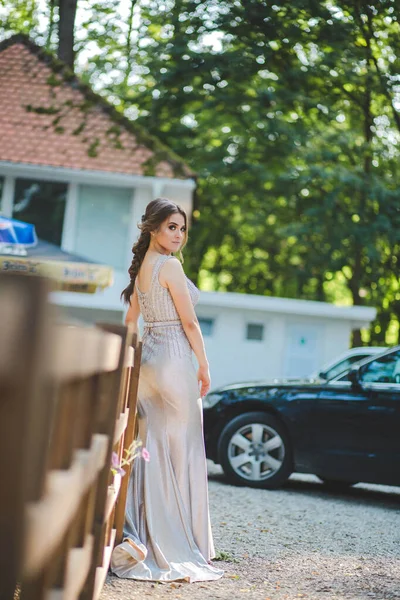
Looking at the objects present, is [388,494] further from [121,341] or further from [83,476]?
[83,476]

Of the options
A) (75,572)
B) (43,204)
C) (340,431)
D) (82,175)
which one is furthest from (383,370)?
(43,204)

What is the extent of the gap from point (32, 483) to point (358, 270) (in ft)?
75.7

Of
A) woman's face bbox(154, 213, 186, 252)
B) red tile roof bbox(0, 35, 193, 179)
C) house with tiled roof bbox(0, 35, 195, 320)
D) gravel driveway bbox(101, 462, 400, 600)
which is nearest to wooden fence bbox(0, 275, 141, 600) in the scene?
gravel driveway bbox(101, 462, 400, 600)

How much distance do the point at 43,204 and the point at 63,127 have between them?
5.64 ft

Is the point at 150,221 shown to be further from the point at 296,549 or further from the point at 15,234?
the point at 15,234

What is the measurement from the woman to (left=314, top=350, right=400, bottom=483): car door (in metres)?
4.04

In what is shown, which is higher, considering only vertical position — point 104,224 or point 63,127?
point 63,127

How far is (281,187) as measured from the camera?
75.6 feet

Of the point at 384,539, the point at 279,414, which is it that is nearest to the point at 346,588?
the point at 384,539

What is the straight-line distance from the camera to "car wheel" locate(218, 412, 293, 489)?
940cm

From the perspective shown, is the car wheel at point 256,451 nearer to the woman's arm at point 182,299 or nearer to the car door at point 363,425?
the car door at point 363,425

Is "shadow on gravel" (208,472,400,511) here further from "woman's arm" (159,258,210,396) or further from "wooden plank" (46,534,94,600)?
"wooden plank" (46,534,94,600)

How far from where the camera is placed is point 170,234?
5.34 meters

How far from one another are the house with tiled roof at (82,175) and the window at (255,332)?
3.10 m
